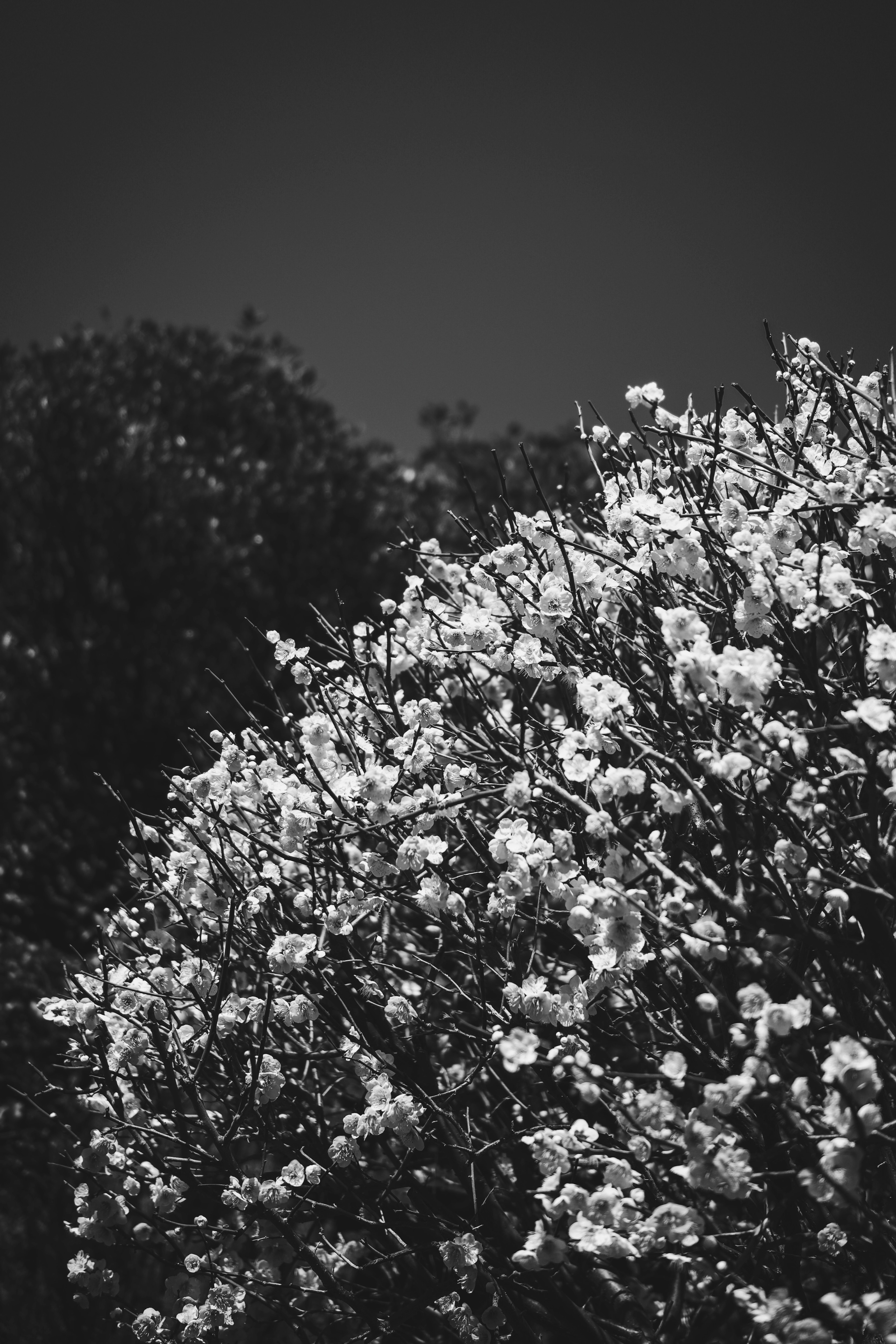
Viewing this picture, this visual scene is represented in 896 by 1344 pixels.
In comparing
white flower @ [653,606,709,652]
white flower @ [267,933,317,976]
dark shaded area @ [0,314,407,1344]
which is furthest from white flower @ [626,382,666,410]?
dark shaded area @ [0,314,407,1344]

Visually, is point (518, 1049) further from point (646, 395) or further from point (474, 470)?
point (474, 470)

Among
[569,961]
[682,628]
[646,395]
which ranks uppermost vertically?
[646,395]

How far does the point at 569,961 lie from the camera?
149 inches

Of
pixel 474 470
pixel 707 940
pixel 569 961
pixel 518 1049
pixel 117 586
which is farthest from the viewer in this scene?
pixel 474 470

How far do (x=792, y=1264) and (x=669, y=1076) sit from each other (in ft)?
3.36

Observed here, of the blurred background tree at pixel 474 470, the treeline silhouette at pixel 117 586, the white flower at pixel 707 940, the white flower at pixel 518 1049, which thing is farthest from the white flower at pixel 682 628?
the blurred background tree at pixel 474 470

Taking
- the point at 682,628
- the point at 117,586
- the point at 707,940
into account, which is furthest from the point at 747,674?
the point at 117,586

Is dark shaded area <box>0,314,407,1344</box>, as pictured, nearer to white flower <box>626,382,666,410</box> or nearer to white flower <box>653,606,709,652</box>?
white flower <box>626,382,666,410</box>

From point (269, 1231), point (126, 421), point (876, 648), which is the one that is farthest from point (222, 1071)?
point (126, 421)

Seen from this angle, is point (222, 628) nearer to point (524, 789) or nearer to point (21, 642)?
point (21, 642)

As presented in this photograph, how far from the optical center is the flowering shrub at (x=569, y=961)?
252 centimetres

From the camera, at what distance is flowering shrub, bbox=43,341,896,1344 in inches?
99.0

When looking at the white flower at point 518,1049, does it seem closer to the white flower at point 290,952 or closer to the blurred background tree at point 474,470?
the white flower at point 290,952

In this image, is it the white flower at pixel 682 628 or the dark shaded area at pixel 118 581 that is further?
the dark shaded area at pixel 118 581
